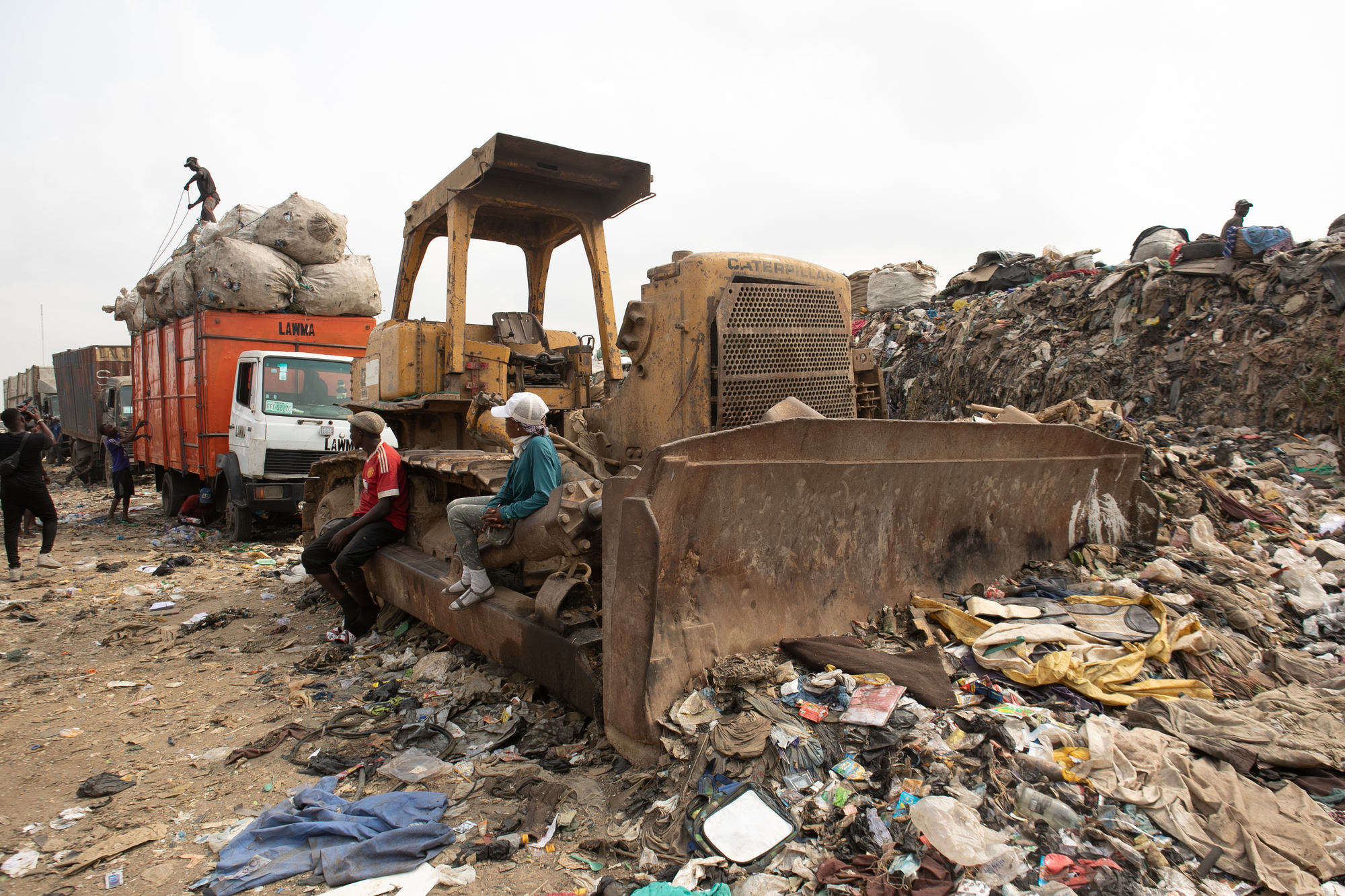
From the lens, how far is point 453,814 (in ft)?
9.04

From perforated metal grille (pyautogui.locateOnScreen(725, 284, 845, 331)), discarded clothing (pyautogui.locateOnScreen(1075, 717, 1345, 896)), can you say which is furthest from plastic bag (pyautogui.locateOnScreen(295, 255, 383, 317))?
discarded clothing (pyautogui.locateOnScreen(1075, 717, 1345, 896))

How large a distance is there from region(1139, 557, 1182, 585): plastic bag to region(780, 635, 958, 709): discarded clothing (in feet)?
5.84

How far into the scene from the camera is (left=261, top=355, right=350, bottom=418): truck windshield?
8977mm

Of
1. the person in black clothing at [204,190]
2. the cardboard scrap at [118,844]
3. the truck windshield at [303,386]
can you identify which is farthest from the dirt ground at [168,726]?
the person in black clothing at [204,190]

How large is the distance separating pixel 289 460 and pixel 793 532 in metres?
7.77

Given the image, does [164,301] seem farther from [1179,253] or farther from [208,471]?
[1179,253]

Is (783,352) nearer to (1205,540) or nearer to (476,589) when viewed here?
(476,589)

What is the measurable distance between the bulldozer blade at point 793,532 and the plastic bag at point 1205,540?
1239 mm

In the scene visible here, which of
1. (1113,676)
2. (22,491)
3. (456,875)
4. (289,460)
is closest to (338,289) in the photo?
(289,460)

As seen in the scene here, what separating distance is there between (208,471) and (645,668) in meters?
9.49

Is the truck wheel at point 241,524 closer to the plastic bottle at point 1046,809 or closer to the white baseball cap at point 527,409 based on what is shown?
the white baseball cap at point 527,409

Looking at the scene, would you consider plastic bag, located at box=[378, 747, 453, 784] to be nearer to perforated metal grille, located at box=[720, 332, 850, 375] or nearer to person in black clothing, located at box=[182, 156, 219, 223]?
perforated metal grille, located at box=[720, 332, 850, 375]

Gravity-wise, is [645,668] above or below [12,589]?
above

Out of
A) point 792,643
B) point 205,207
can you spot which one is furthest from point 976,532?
point 205,207
